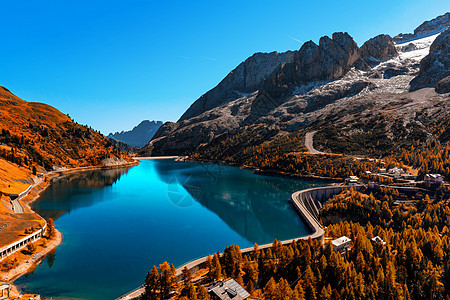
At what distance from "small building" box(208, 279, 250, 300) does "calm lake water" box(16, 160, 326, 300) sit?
603 inches

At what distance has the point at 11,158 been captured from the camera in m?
119

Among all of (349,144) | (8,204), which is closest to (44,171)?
(8,204)

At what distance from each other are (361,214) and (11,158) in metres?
143

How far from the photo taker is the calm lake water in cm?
4441

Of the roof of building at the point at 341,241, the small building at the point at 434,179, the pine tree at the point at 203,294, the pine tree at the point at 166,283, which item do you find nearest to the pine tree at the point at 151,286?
the pine tree at the point at 166,283

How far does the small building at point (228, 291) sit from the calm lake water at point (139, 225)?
15.3 meters

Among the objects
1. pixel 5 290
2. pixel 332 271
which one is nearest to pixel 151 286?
pixel 5 290

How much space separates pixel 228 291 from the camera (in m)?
35.0

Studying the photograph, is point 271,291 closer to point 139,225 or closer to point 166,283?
Answer: point 166,283

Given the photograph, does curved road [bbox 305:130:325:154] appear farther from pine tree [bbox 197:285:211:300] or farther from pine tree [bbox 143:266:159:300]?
pine tree [bbox 143:266:159:300]

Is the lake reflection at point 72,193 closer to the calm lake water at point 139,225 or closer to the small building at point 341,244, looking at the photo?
the calm lake water at point 139,225

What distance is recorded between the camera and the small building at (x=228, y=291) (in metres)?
34.2

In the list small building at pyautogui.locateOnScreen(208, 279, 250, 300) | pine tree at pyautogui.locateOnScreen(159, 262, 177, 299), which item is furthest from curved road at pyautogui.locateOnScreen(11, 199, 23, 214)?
small building at pyautogui.locateOnScreen(208, 279, 250, 300)

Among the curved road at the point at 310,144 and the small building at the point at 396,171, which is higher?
the curved road at the point at 310,144
